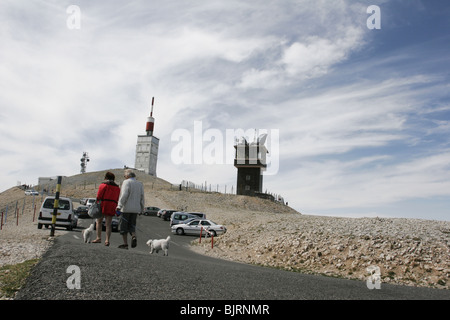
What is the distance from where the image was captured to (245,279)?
6770mm

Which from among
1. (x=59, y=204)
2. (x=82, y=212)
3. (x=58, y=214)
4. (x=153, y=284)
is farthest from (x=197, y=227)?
(x=153, y=284)

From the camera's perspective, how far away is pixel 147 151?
10088 cm

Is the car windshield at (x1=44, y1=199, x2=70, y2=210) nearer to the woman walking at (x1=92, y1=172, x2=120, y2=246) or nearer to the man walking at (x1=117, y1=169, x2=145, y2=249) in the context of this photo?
the woman walking at (x1=92, y1=172, x2=120, y2=246)

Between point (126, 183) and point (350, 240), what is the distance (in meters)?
11.9

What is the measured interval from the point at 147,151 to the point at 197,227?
75.3 meters

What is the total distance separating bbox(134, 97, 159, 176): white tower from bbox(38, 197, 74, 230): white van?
7961cm

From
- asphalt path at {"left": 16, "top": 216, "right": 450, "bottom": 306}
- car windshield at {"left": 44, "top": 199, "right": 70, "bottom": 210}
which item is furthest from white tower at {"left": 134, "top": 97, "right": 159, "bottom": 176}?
asphalt path at {"left": 16, "top": 216, "right": 450, "bottom": 306}

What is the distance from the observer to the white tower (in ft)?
330

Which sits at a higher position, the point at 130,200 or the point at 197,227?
the point at 130,200

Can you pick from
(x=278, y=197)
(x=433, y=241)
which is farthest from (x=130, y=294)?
(x=278, y=197)

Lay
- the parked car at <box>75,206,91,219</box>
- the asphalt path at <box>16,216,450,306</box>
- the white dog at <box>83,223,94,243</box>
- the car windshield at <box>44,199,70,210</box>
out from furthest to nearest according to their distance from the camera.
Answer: the parked car at <box>75,206,91,219</box> → the car windshield at <box>44,199,70,210</box> → the white dog at <box>83,223,94,243</box> → the asphalt path at <box>16,216,450,306</box>

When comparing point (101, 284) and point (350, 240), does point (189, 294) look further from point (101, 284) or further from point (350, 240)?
Result: point (350, 240)

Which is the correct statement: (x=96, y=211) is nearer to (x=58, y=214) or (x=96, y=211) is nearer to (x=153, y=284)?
(x=153, y=284)

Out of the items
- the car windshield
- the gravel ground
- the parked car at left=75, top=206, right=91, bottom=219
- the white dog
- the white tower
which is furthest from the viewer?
the white tower
